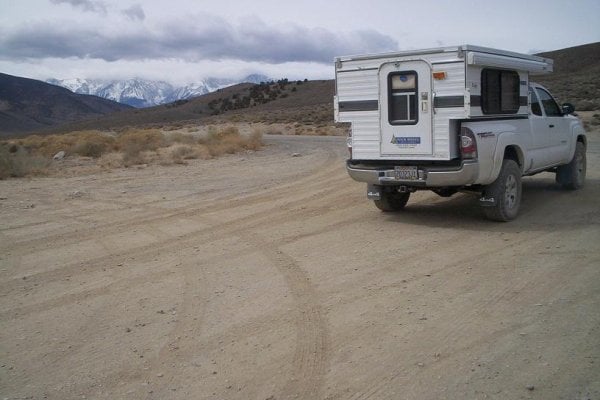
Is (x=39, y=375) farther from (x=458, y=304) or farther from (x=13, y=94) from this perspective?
(x=13, y=94)

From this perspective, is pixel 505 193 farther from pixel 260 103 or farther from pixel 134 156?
pixel 260 103

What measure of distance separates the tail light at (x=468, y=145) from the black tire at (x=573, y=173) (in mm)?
4081

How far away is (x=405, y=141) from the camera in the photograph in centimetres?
928

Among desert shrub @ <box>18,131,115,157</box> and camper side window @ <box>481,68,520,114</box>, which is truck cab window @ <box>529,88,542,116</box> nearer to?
camper side window @ <box>481,68,520,114</box>

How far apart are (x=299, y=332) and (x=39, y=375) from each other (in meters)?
2.04

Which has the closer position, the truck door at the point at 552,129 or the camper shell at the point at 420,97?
the camper shell at the point at 420,97

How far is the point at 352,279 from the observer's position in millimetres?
6695

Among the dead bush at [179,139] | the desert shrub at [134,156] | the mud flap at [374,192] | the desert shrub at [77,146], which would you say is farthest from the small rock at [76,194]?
the dead bush at [179,139]

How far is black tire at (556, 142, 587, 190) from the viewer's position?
470 inches

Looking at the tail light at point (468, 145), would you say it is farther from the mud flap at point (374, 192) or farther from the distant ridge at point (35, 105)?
the distant ridge at point (35, 105)

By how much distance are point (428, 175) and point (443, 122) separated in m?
0.78

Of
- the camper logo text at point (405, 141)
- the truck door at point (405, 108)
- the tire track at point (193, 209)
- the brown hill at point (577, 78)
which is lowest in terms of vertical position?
the tire track at point (193, 209)

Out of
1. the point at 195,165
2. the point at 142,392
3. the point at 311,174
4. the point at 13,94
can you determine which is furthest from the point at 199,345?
the point at 13,94

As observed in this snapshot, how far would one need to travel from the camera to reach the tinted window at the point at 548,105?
10.9 meters
